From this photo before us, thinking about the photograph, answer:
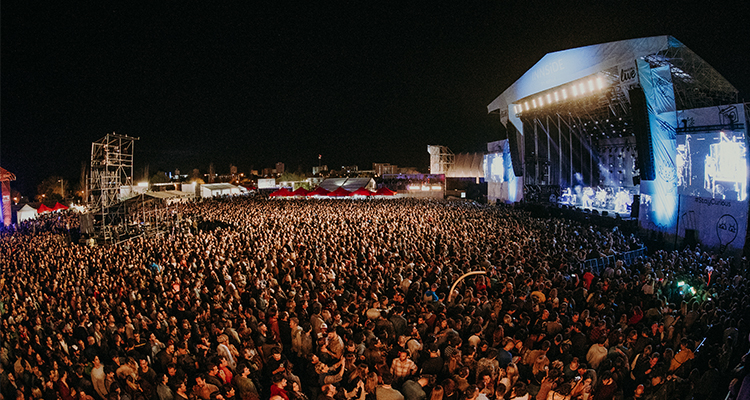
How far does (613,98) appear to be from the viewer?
15422 mm

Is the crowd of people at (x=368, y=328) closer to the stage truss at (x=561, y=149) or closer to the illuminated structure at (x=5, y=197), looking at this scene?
the stage truss at (x=561, y=149)

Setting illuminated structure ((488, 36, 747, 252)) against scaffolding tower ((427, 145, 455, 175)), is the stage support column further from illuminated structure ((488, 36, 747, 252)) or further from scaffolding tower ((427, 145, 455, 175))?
scaffolding tower ((427, 145, 455, 175))

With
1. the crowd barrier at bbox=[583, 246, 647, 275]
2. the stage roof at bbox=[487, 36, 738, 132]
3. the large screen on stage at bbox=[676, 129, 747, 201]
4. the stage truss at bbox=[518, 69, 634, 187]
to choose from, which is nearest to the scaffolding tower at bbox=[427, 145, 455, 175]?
the stage truss at bbox=[518, 69, 634, 187]

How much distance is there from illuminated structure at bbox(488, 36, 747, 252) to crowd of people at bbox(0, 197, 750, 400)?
11.7 feet

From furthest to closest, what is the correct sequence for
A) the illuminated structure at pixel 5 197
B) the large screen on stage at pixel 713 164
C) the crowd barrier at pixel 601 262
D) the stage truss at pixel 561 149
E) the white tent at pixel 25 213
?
the white tent at pixel 25 213, the stage truss at pixel 561 149, the illuminated structure at pixel 5 197, the large screen on stage at pixel 713 164, the crowd barrier at pixel 601 262

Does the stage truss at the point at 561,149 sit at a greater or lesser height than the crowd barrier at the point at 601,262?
greater

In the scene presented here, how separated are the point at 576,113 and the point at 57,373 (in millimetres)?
20919

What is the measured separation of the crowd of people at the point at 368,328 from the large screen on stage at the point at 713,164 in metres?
3.20

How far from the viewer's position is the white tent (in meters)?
21.9

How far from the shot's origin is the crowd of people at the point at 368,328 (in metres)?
3.51

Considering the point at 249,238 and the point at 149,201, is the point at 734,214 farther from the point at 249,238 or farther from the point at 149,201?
the point at 149,201

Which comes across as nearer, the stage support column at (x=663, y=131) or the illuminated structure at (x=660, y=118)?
the illuminated structure at (x=660, y=118)

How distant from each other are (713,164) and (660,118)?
228 cm

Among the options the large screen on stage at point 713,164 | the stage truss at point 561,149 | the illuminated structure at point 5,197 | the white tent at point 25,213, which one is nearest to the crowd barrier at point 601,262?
the large screen on stage at point 713,164
